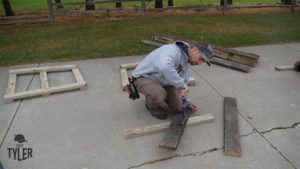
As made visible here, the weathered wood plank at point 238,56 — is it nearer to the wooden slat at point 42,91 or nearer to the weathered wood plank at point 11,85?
the wooden slat at point 42,91

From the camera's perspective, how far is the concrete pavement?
2982 mm

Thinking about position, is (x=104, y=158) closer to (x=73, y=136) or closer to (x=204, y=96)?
(x=73, y=136)

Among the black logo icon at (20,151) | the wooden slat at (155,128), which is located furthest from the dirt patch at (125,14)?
the wooden slat at (155,128)

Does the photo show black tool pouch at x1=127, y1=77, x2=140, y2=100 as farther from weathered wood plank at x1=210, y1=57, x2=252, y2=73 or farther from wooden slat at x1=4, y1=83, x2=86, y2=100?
weathered wood plank at x1=210, y1=57, x2=252, y2=73

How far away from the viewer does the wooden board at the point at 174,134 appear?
9.89 ft

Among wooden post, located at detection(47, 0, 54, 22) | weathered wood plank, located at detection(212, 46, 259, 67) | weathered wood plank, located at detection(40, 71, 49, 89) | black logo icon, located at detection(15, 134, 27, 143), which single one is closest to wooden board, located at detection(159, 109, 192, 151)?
black logo icon, located at detection(15, 134, 27, 143)

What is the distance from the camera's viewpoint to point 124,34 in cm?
820

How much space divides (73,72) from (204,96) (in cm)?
241

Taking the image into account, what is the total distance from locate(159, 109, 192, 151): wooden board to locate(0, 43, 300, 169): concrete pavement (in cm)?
11

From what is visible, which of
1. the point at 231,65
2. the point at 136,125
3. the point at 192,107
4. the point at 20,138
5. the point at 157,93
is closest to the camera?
the point at 20,138

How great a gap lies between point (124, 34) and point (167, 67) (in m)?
5.29

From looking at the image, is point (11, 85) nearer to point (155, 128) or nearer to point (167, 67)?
point (155, 128)

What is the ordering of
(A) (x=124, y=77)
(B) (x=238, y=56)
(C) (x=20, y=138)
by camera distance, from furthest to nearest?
(B) (x=238, y=56) → (A) (x=124, y=77) → (C) (x=20, y=138)

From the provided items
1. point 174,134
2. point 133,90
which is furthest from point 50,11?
point 174,134
